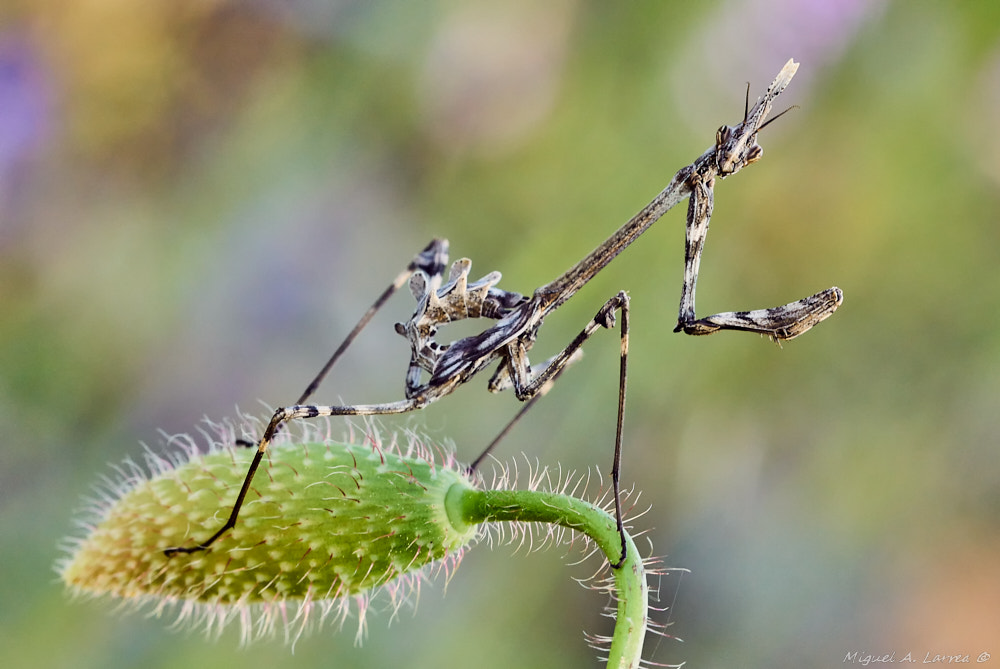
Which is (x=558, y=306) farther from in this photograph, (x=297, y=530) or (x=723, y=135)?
(x=297, y=530)

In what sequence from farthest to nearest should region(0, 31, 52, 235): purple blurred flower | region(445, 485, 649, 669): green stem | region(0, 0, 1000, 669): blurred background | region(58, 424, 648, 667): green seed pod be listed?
region(0, 0, 1000, 669): blurred background
region(0, 31, 52, 235): purple blurred flower
region(58, 424, 648, 667): green seed pod
region(445, 485, 649, 669): green stem

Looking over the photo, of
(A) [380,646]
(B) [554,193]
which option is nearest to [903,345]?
(B) [554,193]

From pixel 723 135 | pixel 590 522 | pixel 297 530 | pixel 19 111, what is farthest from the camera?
pixel 19 111

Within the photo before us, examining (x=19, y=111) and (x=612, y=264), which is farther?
(x=612, y=264)

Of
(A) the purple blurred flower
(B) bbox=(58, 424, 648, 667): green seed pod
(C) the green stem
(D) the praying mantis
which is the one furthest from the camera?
(A) the purple blurred flower

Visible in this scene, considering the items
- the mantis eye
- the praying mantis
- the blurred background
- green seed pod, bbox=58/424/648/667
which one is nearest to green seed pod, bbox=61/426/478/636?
green seed pod, bbox=58/424/648/667

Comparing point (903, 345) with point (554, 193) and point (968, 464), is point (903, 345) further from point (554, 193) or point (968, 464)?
point (554, 193)

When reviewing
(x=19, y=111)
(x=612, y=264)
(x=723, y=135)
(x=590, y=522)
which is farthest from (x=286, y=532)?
(x=19, y=111)

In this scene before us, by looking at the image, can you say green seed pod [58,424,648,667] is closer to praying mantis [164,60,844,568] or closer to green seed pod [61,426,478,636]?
green seed pod [61,426,478,636]
